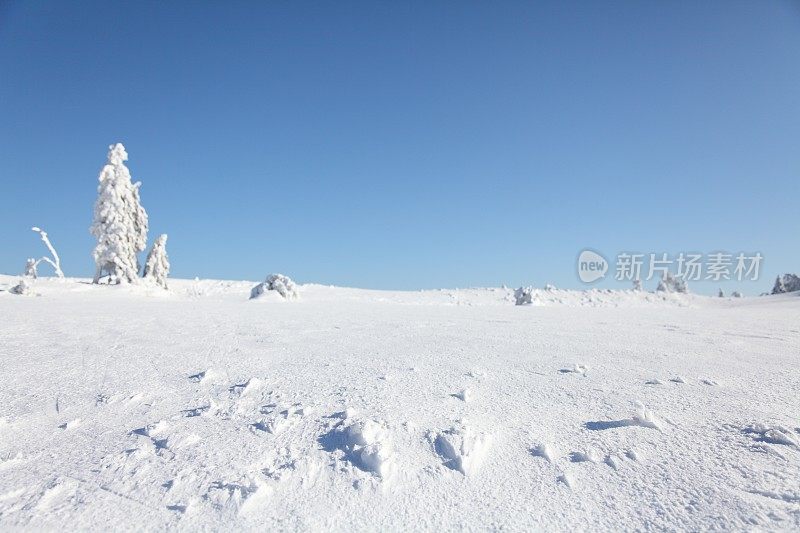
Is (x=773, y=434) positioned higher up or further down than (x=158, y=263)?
further down

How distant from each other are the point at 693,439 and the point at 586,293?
2346 cm

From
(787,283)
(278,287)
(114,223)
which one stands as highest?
(114,223)

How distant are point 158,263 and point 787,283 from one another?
4481cm

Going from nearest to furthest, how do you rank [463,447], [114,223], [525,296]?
[463,447]
[525,296]
[114,223]

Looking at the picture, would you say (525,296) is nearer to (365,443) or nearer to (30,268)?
(365,443)

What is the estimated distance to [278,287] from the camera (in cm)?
1493

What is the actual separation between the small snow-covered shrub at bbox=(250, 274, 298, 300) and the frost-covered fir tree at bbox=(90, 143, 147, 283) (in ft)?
34.3

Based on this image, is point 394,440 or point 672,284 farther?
point 672,284

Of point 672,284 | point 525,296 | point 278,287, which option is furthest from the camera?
point 672,284

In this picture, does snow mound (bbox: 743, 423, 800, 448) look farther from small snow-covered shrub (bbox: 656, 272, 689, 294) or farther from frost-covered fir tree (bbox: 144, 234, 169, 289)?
small snow-covered shrub (bbox: 656, 272, 689, 294)

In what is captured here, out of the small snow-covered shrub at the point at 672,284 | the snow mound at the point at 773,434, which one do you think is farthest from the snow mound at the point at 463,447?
the small snow-covered shrub at the point at 672,284

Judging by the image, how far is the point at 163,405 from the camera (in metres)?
2.45

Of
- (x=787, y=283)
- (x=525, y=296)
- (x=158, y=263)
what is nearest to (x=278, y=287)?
(x=525, y=296)

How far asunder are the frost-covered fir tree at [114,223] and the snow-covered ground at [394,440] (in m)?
20.0
